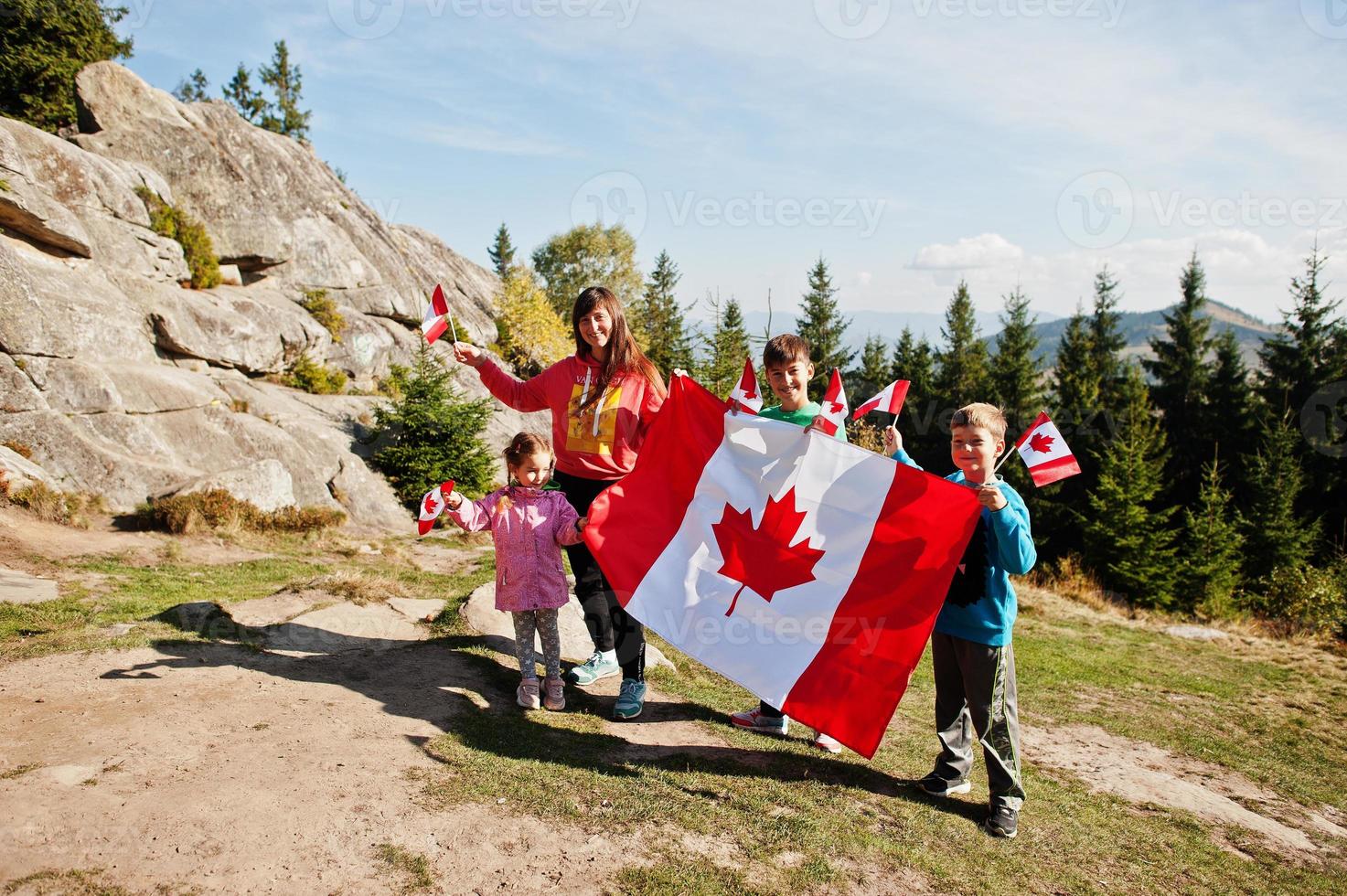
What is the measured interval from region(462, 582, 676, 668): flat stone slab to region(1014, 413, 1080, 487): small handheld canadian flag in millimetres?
3820

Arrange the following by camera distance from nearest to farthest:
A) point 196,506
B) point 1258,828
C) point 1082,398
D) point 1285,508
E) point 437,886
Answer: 1. point 437,886
2. point 1258,828
3. point 196,506
4. point 1285,508
5. point 1082,398

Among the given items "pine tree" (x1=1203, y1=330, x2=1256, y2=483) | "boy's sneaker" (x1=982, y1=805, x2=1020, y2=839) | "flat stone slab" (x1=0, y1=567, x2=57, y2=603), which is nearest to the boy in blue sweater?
"boy's sneaker" (x1=982, y1=805, x2=1020, y2=839)

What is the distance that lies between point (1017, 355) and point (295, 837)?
44626 mm

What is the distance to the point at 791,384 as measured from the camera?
516 centimetres

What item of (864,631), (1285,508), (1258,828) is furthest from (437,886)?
(1285,508)

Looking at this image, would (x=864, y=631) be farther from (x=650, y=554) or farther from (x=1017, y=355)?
(x=1017, y=355)

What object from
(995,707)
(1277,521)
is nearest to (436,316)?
(995,707)

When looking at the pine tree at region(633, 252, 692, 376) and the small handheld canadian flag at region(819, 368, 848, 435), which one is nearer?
the small handheld canadian flag at region(819, 368, 848, 435)

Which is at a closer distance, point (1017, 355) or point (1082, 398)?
point (1082, 398)

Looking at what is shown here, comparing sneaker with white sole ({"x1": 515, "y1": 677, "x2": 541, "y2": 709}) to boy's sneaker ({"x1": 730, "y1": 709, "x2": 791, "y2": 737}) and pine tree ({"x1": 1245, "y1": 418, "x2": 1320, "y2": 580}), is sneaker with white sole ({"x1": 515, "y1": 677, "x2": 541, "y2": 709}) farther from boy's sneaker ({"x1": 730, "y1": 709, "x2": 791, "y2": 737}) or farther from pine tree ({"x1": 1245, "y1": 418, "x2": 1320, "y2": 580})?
pine tree ({"x1": 1245, "y1": 418, "x2": 1320, "y2": 580})

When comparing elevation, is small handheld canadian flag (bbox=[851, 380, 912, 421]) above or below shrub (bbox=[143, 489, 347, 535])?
above

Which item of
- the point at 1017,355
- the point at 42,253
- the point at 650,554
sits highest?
the point at 1017,355

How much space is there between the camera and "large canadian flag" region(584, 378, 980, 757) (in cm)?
457

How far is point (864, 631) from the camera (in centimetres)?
465
